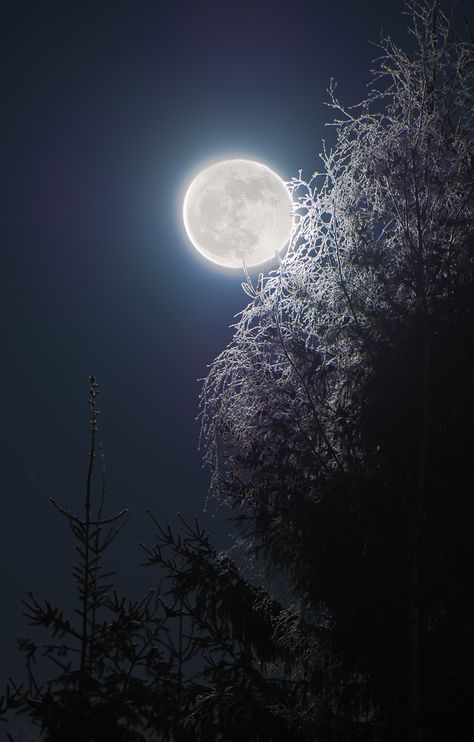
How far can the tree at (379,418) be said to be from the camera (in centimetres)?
422

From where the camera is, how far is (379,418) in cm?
473

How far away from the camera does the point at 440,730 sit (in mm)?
3996

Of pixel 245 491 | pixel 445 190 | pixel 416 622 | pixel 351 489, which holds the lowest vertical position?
pixel 416 622

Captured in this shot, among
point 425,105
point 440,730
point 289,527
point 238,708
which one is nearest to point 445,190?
point 425,105

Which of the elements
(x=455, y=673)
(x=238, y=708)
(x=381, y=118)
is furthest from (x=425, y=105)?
(x=238, y=708)

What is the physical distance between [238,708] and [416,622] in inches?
62.2

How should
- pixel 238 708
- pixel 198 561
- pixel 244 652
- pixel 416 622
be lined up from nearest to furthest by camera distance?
pixel 416 622 < pixel 238 708 < pixel 244 652 < pixel 198 561

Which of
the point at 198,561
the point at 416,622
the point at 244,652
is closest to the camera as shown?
the point at 416,622

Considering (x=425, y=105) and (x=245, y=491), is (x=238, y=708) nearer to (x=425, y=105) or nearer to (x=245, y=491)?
(x=245, y=491)

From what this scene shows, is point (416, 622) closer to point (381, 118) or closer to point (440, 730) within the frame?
point (440, 730)

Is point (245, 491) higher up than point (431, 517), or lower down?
higher up

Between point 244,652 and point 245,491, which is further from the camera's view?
point 245,491

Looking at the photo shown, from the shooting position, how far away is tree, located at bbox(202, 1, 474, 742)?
13.8 feet

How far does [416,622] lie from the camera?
3.86m
